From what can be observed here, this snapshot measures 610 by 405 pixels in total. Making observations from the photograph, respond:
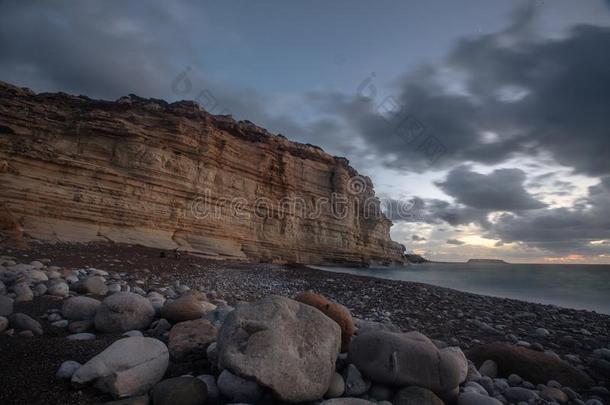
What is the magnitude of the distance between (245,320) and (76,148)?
66.9 feet

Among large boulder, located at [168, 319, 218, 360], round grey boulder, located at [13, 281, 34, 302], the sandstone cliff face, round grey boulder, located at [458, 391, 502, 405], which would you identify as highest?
the sandstone cliff face

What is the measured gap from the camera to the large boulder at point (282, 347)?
2582 millimetres

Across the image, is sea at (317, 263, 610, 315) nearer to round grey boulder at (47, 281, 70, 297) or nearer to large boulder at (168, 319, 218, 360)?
large boulder at (168, 319, 218, 360)

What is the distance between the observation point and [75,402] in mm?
2387

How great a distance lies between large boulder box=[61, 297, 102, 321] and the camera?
4.17m

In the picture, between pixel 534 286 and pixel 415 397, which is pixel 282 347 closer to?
pixel 415 397

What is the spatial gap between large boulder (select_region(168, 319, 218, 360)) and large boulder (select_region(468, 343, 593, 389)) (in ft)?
12.0

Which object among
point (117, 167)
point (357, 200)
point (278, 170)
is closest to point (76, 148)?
point (117, 167)

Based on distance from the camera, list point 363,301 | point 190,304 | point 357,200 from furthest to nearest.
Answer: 1. point 357,200
2. point 363,301
3. point 190,304

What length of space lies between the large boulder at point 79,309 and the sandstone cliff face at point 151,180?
11.5 m

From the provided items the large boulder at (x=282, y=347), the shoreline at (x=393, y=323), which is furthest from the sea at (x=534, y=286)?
the large boulder at (x=282, y=347)

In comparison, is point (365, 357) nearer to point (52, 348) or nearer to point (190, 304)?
point (190, 304)

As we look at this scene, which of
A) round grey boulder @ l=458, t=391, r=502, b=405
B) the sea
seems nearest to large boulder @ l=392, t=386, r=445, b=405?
round grey boulder @ l=458, t=391, r=502, b=405

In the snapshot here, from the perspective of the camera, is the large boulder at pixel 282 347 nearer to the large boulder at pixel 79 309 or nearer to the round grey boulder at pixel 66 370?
the round grey boulder at pixel 66 370
